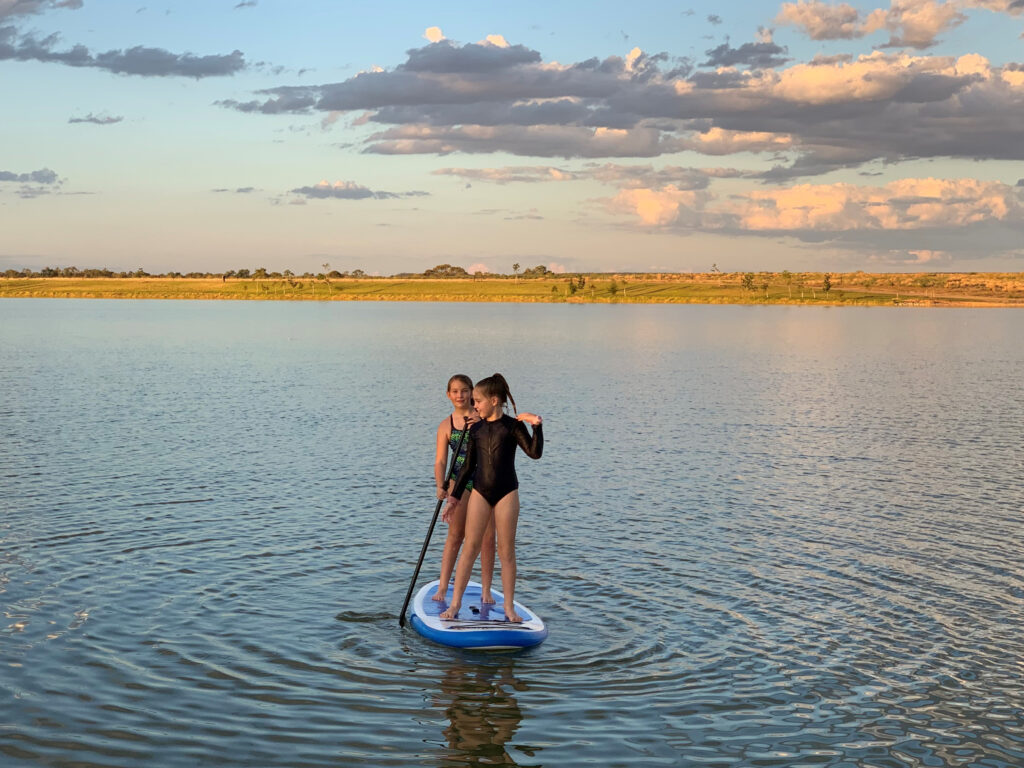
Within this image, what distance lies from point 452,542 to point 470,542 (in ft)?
1.77

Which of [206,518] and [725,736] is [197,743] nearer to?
[725,736]

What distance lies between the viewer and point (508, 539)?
12266 mm

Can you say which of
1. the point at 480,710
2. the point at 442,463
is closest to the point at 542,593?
the point at 442,463

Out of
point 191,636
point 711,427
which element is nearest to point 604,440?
point 711,427

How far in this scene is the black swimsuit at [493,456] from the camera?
12062 millimetres

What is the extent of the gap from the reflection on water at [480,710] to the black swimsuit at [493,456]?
1933mm

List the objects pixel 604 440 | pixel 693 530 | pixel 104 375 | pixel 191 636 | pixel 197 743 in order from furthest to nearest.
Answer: pixel 104 375 < pixel 604 440 < pixel 693 530 < pixel 191 636 < pixel 197 743

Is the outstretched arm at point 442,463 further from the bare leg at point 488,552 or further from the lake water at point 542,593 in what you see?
the lake water at point 542,593

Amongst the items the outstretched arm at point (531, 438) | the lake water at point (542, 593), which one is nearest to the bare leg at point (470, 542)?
the lake water at point (542, 593)

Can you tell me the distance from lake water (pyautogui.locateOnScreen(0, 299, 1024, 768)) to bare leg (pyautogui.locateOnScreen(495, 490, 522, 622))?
661 millimetres

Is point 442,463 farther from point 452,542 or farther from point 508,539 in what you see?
point 508,539

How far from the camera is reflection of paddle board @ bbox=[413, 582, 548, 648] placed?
12031mm

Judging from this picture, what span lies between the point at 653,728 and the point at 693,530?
906 cm

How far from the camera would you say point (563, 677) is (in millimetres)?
11453
